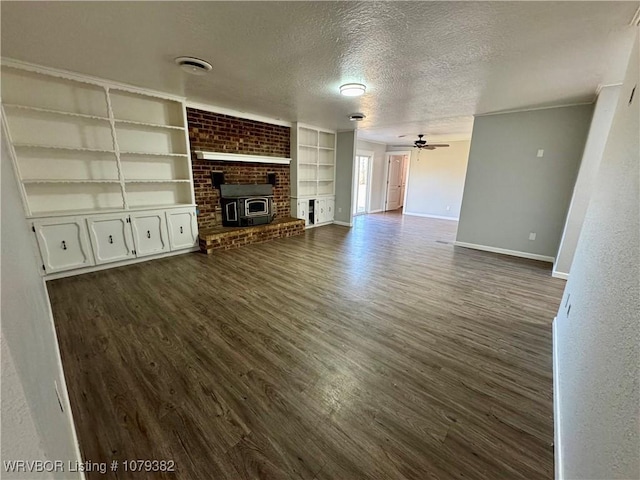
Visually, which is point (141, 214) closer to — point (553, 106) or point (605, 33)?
point (605, 33)

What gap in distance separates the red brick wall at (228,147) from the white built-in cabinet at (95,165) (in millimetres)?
301

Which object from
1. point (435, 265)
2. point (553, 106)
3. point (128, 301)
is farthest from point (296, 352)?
point (553, 106)

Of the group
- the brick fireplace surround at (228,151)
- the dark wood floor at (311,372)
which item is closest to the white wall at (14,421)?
the dark wood floor at (311,372)

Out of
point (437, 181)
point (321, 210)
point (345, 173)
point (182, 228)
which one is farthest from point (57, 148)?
point (437, 181)

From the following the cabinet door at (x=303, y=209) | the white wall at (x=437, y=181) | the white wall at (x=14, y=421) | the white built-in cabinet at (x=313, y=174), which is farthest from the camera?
the white wall at (x=437, y=181)

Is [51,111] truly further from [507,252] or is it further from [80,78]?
[507,252]

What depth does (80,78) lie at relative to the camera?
122 inches

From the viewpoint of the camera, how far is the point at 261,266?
3.88m

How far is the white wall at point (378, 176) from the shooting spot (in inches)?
342

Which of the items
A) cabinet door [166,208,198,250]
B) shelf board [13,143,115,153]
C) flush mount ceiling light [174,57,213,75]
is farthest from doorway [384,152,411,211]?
shelf board [13,143,115,153]

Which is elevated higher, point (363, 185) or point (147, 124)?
point (147, 124)

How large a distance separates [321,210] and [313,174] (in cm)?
94

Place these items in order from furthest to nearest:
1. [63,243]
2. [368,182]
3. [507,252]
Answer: [368,182] → [507,252] → [63,243]

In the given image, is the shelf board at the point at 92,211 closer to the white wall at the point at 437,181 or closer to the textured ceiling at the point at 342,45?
the textured ceiling at the point at 342,45
